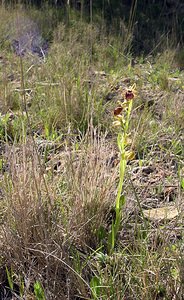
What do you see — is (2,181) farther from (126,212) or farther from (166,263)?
(166,263)

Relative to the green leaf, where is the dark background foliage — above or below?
below

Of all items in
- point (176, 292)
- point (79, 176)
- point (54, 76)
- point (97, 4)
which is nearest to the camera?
point (176, 292)

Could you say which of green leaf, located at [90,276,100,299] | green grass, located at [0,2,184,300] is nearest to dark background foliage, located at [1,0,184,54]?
green grass, located at [0,2,184,300]

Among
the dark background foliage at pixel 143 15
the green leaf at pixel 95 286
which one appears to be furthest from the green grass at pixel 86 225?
the dark background foliage at pixel 143 15

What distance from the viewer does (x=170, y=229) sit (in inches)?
65.1

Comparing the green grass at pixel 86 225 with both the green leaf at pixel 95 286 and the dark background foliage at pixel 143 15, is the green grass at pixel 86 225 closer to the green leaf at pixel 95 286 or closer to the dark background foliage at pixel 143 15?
the green leaf at pixel 95 286

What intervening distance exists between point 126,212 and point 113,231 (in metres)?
0.19

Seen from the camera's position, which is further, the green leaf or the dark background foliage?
the dark background foliage

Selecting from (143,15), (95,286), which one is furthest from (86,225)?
(143,15)

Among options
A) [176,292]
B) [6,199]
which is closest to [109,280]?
[176,292]

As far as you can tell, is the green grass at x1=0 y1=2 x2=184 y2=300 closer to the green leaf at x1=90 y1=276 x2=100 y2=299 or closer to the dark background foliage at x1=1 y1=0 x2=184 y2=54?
the green leaf at x1=90 y1=276 x2=100 y2=299

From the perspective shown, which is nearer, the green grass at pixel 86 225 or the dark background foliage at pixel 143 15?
the green grass at pixel 86 225

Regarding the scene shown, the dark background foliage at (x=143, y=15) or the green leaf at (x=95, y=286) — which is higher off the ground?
the green leaf at (x=95, y=286)

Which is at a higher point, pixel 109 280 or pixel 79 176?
pixel 79 176
